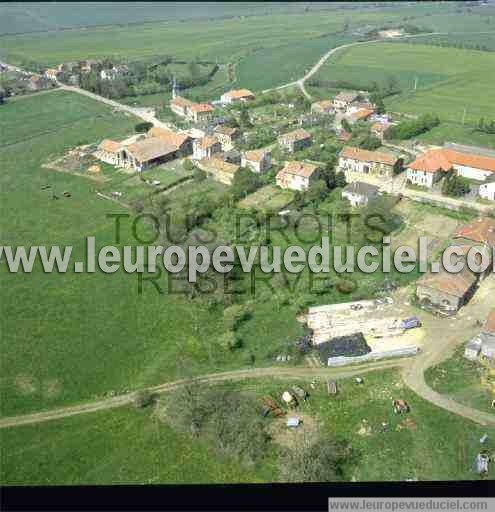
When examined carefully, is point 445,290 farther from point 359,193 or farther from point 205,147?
point 205,147

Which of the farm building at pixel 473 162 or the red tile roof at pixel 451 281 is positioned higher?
the farm building at pixel 473 162

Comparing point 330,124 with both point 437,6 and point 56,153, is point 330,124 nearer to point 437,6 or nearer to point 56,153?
point 56,153

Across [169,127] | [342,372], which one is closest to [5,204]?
[169,127]

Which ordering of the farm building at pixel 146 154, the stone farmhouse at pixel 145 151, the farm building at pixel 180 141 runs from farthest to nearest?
1. the farm building at pixel 180 141
2. the stone farmhouse at pixel 145 151
3. the farm building at pixel 146 154

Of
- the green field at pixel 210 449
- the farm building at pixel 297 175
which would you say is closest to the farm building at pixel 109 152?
the farm building at pixel 297 175

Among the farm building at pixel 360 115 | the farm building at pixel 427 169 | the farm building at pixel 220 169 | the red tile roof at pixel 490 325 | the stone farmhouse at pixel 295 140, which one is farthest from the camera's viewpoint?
the farm building at pixel 360 115

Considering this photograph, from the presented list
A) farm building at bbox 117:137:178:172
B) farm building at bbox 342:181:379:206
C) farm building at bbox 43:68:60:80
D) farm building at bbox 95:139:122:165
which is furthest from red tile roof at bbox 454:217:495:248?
farm building at bbox 43:68:60:80

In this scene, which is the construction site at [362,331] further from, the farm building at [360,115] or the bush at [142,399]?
the farm building at [360,115]

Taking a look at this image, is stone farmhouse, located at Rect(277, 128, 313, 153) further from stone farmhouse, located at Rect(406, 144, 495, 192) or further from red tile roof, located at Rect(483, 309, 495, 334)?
red tile roof, located at Rect(483, 309, 495, 334)
